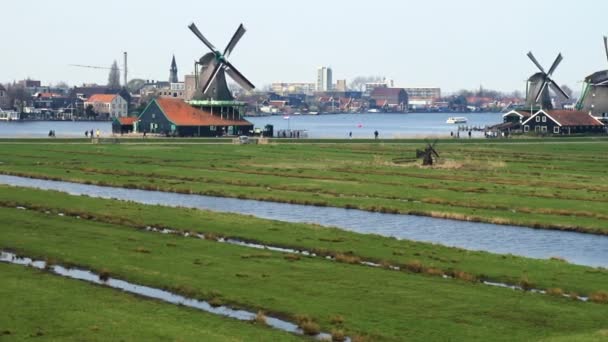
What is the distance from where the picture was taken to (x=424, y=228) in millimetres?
51156

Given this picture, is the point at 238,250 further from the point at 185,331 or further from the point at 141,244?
the point at 185,331

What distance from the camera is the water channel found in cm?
4469

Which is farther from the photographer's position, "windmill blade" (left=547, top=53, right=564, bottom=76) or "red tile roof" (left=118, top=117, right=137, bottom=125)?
"windmill blade" (left=547, top=53, right=564, bottom=76)

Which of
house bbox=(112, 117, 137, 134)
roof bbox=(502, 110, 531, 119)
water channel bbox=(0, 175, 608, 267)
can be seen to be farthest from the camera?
roof bbox=(502, 110, 531, 119)

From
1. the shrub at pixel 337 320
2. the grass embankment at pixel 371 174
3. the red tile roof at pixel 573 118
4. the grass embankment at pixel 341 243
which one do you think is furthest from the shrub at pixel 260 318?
the red tile roof at pixel 573 118

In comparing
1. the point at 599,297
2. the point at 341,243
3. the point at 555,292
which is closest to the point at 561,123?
the point at 341,243

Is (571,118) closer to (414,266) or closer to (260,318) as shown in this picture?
(414,266)

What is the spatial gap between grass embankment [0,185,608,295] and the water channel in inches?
83.4

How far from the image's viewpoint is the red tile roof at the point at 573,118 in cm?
15571

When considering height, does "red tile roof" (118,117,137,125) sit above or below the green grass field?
above

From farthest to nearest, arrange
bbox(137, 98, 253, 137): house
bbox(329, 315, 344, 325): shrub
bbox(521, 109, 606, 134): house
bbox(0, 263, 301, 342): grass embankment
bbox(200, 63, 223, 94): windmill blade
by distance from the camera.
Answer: bbox(521, 109, 606, 134): house → bbox(200, 63, 223, 94): windmill blade → bbox(137, 98, 253, 137): house → bbox(329, 315, 344, 325): shrub → bbox(0, 263, 301, 342): grass embankment

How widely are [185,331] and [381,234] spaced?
2171cm

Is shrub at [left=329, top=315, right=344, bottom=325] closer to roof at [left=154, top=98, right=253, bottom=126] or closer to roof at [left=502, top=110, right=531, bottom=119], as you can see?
roof at [left=154, top=98, right=253, bottom=126]

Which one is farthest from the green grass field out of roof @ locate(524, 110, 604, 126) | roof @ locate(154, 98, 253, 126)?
roof @ locate(524, 110, 604, 126)
